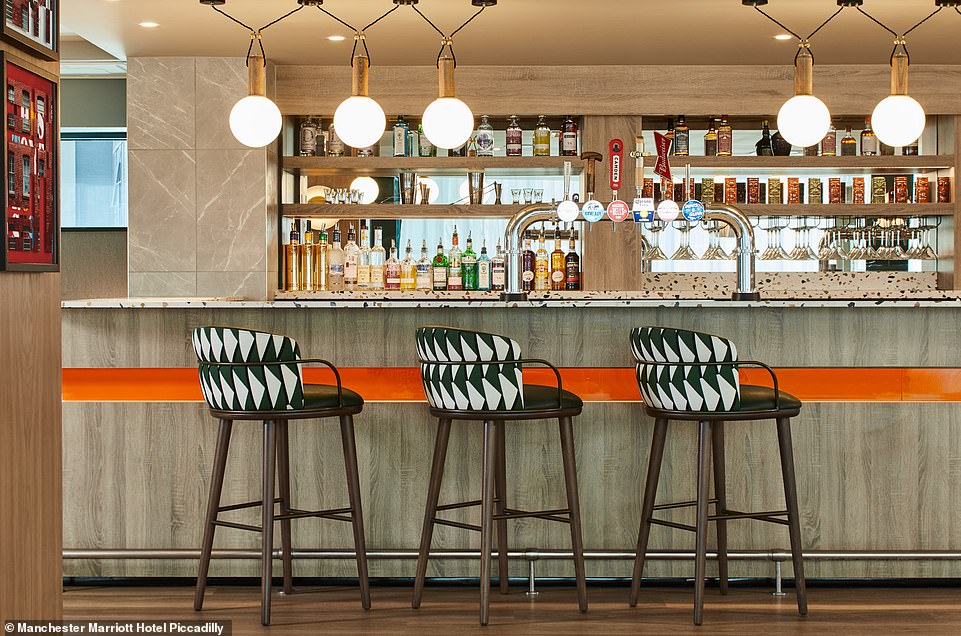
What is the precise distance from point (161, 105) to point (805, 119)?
3591 mm

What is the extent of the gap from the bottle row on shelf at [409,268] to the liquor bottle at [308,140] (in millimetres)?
428

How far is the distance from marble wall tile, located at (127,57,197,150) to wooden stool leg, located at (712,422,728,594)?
3509mm

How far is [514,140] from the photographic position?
5.89 meters

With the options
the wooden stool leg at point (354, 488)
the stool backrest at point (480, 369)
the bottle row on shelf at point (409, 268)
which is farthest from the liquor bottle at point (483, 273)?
the stool backrest at point (480, 369)

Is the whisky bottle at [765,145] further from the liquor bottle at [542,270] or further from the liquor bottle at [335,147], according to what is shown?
the liquor bottle at [335,147]

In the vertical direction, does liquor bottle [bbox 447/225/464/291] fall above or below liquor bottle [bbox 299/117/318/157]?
below

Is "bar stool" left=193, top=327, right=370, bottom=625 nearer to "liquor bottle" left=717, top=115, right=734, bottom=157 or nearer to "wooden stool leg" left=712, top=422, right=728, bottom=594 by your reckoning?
"wooden stool leg" left=712, top=422, right=728, bottom=594

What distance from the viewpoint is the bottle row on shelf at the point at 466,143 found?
5891mm

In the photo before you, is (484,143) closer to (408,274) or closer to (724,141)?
(408,274)

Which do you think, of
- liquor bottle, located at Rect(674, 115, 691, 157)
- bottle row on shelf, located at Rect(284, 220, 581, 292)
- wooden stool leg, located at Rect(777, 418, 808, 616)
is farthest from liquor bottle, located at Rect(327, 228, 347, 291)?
wooden stool leg, located at Rect(777, 418, 808, 616)

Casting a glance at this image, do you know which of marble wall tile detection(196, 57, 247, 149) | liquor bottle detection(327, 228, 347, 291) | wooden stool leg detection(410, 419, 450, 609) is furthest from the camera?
liquor bottle detection(327, 228, 347, 291)

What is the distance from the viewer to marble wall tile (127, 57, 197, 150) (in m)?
5.64

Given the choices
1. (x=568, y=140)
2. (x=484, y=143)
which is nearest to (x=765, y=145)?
(x=568, y=140)

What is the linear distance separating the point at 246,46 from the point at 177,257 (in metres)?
1.23
